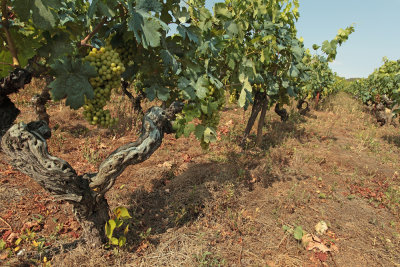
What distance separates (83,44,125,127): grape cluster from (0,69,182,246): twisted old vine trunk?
26.8 inches

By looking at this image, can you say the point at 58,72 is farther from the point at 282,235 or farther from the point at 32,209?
the point at 282,235

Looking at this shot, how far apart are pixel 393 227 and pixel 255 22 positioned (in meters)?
3.73

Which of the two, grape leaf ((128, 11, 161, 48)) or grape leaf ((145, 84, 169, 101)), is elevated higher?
grape leaf ((128, 11, 161, 48))

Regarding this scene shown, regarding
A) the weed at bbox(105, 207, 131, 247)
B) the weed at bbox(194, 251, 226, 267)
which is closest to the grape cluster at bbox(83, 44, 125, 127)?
the weed at bbox(105, 207, 131, 247)

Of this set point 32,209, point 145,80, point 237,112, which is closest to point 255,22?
point 145,80

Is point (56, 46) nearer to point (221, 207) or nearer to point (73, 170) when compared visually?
point (73, 170)

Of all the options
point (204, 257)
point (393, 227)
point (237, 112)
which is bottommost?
point (204, 257)

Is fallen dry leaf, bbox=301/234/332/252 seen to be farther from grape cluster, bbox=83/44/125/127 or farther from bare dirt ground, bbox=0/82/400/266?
grape cluster, bbox=83/44/125/127

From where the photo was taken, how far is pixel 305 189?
4.39 meters

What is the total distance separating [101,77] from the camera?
177 centimetres

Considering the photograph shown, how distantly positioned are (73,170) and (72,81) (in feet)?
3.69

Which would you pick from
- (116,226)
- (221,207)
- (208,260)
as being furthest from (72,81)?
(221,207)

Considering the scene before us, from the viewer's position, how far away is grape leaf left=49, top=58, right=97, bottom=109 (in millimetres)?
1569

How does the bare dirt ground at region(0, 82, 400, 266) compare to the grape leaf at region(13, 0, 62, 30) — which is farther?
the bare dirt ground at region(0, 82, 400, 266)
